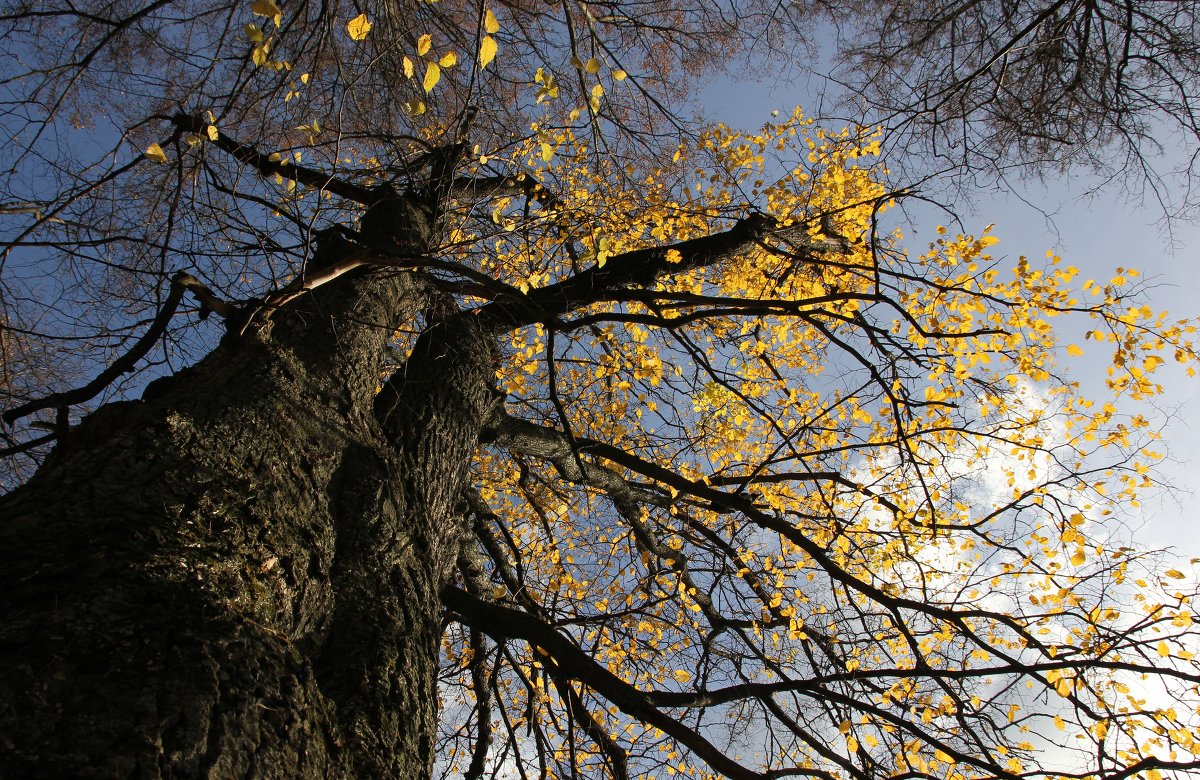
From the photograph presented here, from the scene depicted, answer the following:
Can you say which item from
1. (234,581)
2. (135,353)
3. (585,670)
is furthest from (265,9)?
(585,670)

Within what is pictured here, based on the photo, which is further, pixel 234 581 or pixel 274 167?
pixel 274 167

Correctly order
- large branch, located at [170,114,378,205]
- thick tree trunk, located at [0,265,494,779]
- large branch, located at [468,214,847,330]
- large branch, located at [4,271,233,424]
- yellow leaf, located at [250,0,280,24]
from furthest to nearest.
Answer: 1. large branch, located at [468,214,847,330]
2. large branch, located at [170,114,378,205]
3. large branch, located at [4,271,233,424]
4. yellow leaf, located at [250,0,280,24]
5. thick tree trunk, located at [0,265,494,779]

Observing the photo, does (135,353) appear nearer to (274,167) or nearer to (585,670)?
(274,167)

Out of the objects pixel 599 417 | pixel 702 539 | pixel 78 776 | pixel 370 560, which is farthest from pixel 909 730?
pixel 599 417

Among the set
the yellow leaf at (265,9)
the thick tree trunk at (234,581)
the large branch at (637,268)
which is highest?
the large branch at (637,268)

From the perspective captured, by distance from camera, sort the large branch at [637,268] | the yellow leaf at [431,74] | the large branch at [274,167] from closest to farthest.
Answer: the yellow leaf at [431,74]
the large branch at [274,167]
the large branch at [637,268]

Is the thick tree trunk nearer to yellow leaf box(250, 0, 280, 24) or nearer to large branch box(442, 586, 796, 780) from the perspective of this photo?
large branch box(442, 586, 796, 780)

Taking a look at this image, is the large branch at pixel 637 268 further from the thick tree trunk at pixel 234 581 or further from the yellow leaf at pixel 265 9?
the yellow leaf at pixel 265 9

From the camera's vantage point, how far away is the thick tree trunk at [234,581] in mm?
1199

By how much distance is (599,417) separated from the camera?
20.1 ft

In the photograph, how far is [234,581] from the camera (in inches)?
64.3

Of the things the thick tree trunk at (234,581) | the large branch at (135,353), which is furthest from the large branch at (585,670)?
the large branch at (135,353)

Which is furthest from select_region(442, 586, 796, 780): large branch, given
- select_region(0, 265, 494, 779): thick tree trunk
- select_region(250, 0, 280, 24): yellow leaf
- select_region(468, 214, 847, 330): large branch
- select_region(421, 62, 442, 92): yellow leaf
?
select_region(250, 0, 280, 24): yellow leaf

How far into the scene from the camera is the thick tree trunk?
3.93 feet
